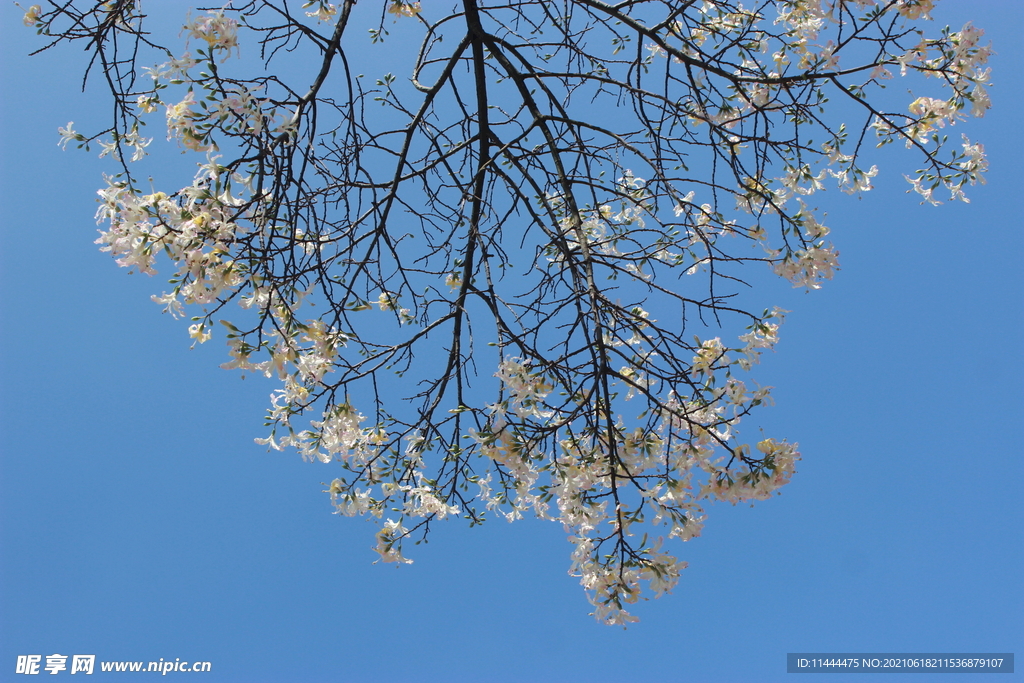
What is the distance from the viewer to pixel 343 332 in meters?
2.10

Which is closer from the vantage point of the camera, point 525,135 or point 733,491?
point 733,491

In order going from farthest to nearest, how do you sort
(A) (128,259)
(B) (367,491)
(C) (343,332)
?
(B) (367,491) → (C) (343,332) → (A) (128,259)

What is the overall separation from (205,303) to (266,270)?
0.69 feet

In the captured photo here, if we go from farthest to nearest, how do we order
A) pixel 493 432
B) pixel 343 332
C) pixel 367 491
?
pixel 367 491
pixel 493 432
pixel 343 332

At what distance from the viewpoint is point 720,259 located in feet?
7.52

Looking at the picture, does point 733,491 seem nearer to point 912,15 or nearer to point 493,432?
point 493,432

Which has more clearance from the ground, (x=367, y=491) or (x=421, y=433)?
(x=421, y=433)

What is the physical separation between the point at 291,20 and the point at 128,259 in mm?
1020

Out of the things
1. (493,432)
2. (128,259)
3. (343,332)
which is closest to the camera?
(128,259)

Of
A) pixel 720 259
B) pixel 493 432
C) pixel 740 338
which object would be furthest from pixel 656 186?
pixel 493 432

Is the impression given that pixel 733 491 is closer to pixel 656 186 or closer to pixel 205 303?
pixel 656 186

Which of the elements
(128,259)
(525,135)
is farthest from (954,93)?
(128,259)

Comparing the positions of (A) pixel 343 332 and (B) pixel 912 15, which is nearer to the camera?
(A) pixel 343 332

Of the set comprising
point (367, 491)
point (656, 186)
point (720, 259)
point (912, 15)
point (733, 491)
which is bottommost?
point (733, 491)
